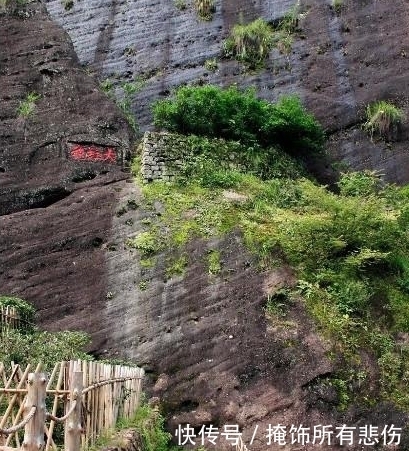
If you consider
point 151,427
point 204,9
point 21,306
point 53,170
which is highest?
point 204,9

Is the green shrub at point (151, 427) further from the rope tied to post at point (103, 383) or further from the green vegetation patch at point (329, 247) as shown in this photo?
the green vegetation patch at point (329, 247)

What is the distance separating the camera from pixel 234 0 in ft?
60.1

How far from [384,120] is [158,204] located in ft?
22.1

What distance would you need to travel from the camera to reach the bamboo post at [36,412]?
3.67 metres

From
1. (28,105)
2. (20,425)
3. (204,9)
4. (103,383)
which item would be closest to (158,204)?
(28,105)

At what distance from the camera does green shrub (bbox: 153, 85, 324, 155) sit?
1264 centimetres

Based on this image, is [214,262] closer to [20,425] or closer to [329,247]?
[329,247]

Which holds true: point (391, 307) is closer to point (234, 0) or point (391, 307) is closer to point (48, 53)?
point (48, 53)

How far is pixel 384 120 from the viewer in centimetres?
1471

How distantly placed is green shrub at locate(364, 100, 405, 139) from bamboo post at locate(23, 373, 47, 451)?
1253 cm

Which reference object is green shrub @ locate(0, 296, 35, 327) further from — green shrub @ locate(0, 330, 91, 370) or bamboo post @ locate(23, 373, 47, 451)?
bamboo post @ locate(23, 373, 47, 451)

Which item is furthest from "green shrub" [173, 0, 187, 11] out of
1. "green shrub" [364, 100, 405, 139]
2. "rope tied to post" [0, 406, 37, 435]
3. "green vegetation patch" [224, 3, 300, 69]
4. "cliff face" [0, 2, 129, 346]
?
"rope tied to post" [0, 406, 37, 435]

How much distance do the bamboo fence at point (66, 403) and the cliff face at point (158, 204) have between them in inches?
65.0

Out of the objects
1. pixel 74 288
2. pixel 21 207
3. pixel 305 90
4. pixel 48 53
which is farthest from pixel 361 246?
pixel 48 53
